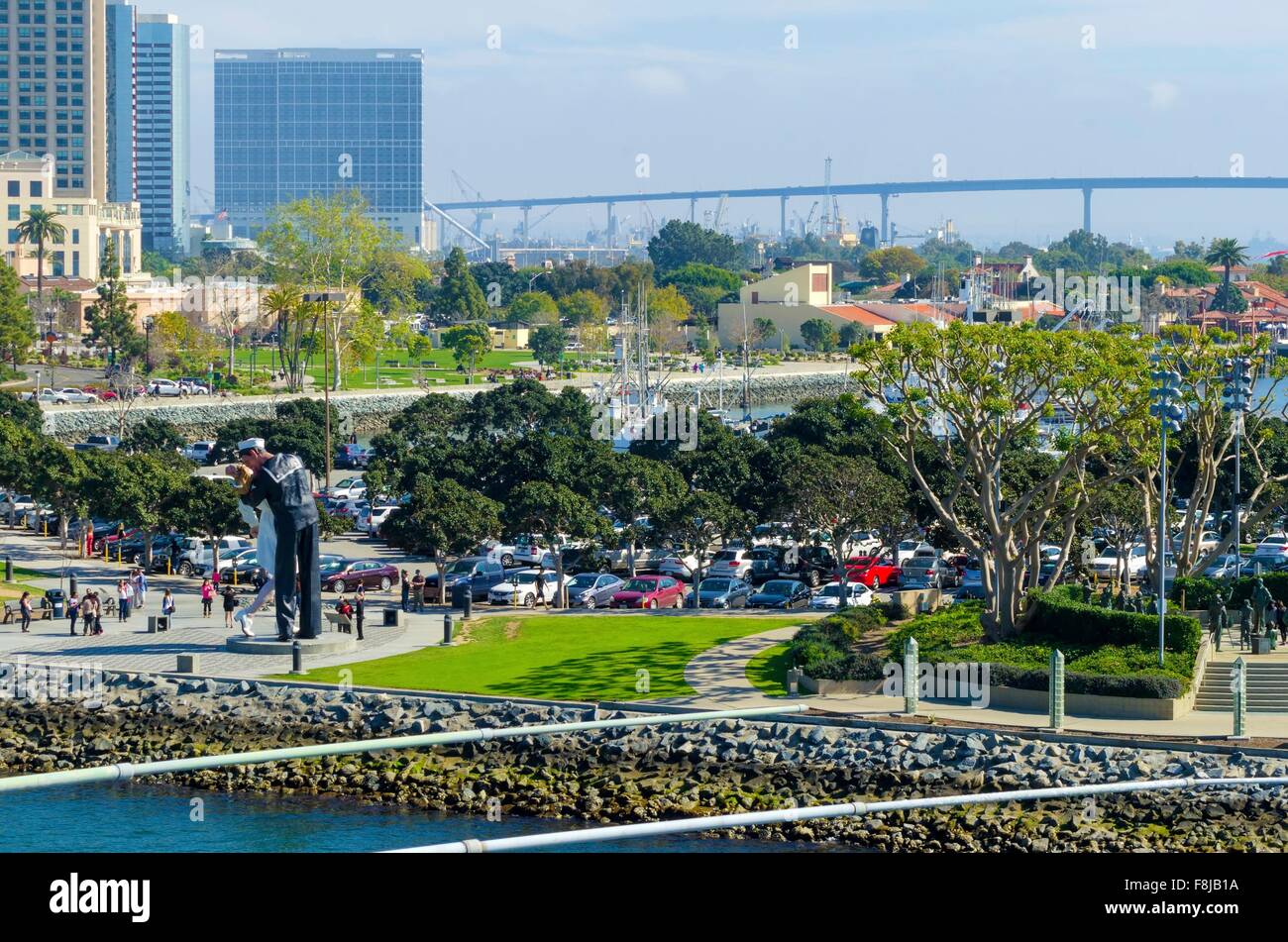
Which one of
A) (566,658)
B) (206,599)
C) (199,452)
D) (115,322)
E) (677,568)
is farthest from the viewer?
(115,322)

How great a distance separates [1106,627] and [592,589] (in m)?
17.5

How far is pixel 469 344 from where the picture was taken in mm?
132750

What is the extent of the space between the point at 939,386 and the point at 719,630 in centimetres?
884

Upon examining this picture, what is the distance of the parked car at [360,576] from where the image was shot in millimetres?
56906

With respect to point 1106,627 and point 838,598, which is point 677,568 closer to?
point 838,598

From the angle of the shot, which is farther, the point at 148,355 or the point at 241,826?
the point at 148,355

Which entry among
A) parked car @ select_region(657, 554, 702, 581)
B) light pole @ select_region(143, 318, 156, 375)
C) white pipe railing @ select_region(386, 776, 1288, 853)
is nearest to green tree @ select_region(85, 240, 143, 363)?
light pole @ select_region(143, 318, 156, 375)

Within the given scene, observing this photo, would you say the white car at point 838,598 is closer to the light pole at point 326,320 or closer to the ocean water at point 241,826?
the ocean water at point 241,826

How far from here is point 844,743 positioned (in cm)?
3812

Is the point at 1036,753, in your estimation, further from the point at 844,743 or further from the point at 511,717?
the point at 511,717

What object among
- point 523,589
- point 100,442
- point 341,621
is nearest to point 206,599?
point 341,621

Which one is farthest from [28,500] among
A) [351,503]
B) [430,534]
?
[430,534]

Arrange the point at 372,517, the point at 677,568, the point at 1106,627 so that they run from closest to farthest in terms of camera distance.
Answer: the point at 1106,627, the point at 677,568, the point at 372,517

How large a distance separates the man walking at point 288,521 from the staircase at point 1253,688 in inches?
805
